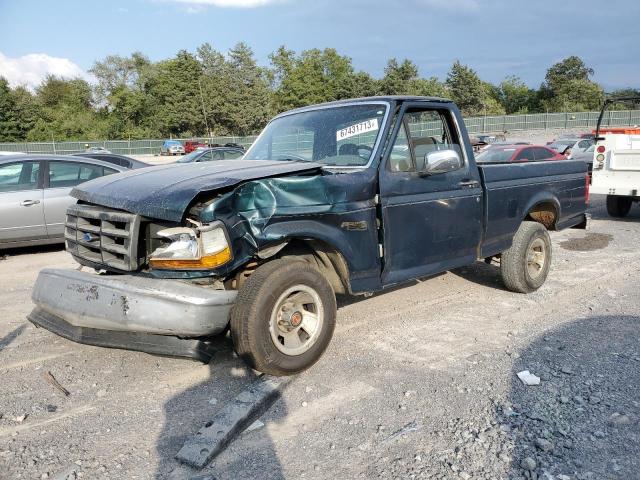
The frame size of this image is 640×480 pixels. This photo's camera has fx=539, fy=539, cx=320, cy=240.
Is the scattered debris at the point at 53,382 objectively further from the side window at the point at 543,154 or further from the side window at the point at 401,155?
the side window at the point at 543,154

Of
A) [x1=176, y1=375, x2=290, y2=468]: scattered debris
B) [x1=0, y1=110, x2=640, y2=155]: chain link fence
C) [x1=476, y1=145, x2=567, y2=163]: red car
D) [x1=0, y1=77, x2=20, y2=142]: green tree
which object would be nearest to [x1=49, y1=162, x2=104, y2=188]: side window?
[x1=176, y1=375, x2=290, y2=468]: scattered debris

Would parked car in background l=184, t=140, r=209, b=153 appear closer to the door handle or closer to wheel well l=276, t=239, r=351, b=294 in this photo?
the door handle

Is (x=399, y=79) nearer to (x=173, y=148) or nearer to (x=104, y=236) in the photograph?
(x=173, y=148)

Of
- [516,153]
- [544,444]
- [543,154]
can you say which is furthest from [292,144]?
[543,154]

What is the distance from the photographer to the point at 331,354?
4316 millimetres

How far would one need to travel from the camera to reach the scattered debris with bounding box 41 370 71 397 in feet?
12.2

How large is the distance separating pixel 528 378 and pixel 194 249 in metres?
2.46

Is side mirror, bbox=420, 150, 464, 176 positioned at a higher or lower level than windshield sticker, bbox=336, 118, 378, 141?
lower

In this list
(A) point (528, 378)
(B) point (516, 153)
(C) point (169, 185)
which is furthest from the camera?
(B) point (516, 153)

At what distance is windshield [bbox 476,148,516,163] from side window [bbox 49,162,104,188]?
10616 mm

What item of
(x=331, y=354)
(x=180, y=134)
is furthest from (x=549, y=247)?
(x=180, y=134)

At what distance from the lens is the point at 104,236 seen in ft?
12.5

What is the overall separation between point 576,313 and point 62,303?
14.9ft

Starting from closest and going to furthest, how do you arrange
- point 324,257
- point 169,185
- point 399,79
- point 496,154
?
point 169,185 → point 324,257 → point 496,154 → point 399,79
